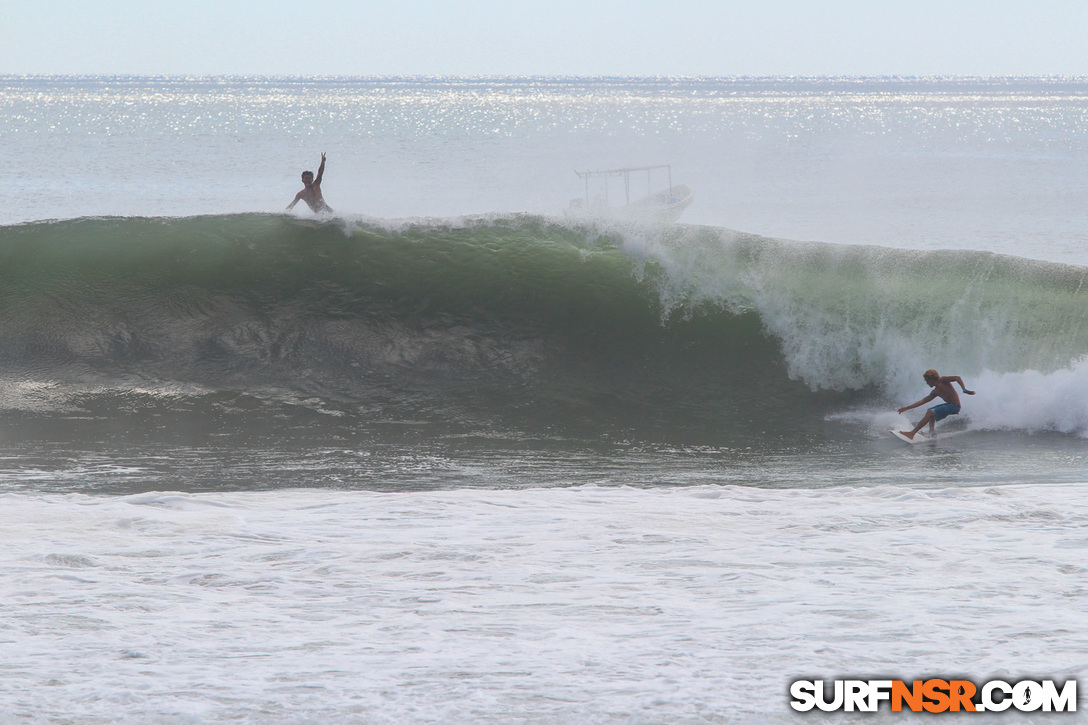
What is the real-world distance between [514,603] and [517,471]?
3479 millimetres

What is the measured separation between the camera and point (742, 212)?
1362 inches

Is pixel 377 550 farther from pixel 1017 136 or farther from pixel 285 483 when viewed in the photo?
pixel 1017 136

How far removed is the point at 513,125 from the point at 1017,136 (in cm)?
4225

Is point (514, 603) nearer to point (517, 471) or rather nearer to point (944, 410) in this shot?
point (517, 471)

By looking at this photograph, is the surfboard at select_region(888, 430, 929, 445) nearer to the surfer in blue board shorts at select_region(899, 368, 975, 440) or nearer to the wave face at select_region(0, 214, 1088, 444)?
the surfer in blue board shorts at select_region(899, 368, 975, 440)

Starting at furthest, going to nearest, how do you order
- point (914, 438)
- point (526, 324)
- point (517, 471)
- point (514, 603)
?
point (526, 324) < point (914, 438) < point (517, 471) < point (514, 603)

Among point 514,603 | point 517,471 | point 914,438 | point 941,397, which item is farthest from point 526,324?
point 514,603

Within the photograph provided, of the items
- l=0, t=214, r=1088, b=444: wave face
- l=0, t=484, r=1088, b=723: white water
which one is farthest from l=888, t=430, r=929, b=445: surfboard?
l=0, t=484, r=1088, b=723: white water

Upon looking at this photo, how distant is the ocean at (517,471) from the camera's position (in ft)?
12.0

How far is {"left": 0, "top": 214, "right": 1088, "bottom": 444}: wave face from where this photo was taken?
9680mm

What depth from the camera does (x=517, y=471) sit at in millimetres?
7805

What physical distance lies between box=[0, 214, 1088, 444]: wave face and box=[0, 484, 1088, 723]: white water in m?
3.48

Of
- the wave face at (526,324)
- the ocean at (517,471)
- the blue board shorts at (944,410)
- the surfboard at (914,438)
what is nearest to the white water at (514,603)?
the ocean at (517,471)

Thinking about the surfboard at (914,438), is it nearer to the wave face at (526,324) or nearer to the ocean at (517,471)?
the ocean at (517,471)
